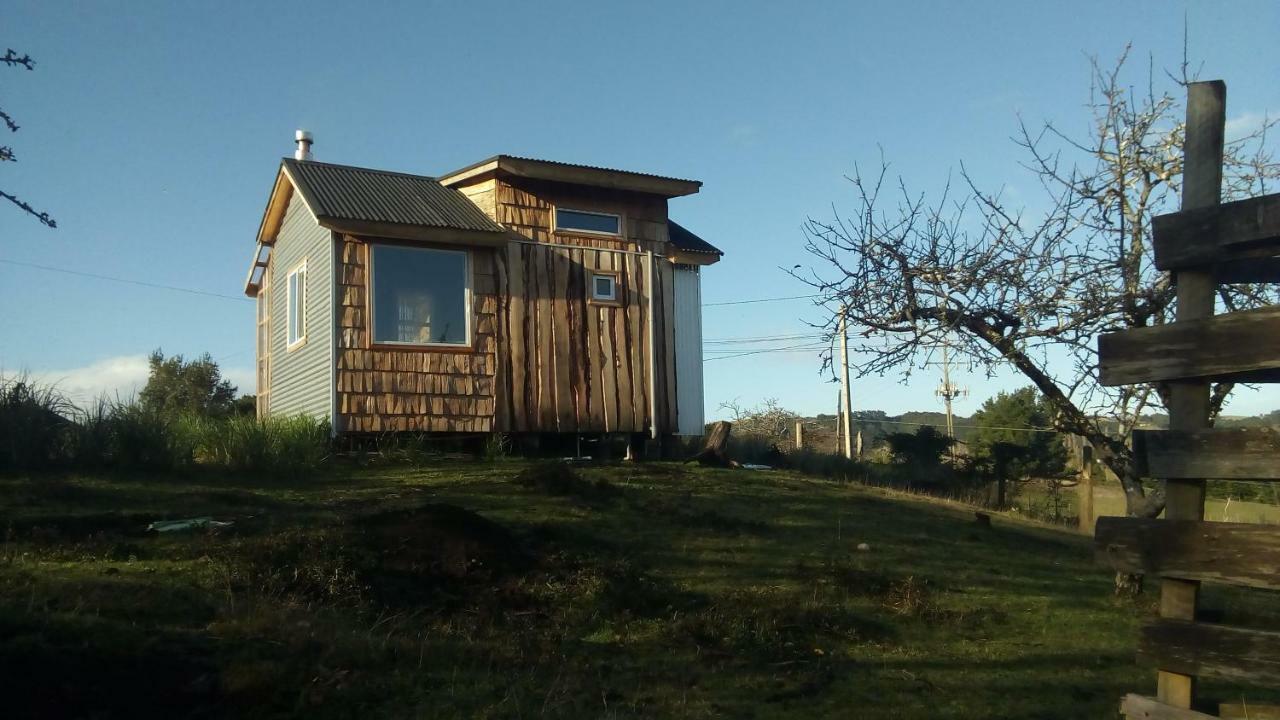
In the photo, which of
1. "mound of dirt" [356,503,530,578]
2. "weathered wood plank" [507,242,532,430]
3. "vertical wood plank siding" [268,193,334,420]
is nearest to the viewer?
"mound of dirt" [356,503,530,578]

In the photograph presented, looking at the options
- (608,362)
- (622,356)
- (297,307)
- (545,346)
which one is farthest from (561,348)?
(297,307)

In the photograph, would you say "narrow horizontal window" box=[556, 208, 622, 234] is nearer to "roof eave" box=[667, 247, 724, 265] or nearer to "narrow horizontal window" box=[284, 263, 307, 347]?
"roof eave" box=[667, 247, 724, 265]

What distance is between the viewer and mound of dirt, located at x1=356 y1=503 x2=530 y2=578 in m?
7.29

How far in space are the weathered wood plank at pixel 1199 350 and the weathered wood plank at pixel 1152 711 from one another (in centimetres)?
151

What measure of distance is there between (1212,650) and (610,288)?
12.9m

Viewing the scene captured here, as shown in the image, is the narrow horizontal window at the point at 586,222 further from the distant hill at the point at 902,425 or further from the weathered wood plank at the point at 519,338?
the distant hill at the point at 902,425

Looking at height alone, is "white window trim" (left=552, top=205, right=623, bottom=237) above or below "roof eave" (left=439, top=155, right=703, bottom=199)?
below

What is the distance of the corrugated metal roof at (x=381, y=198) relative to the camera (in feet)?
48.8

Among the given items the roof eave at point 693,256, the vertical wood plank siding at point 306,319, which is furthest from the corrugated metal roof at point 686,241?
the vertical wood plank siding at point 306,319

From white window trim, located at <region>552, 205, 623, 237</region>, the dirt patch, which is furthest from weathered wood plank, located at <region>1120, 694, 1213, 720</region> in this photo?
white window trim, located at <region>552, 205, 623, 237</region>

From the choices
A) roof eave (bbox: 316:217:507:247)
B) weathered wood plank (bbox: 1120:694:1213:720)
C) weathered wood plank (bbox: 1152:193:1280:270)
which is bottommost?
weathered wood plank (bbox: 1120:694:1213:720)

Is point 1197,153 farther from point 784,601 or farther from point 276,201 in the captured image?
point 276,201

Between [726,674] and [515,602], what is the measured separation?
5.40 feet

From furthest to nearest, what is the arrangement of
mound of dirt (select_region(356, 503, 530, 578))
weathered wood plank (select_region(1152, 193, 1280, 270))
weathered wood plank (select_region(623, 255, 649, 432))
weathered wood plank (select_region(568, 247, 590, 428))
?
1. weathered wood plank (select_region(623, 255, 649, 432))
2. weathered wood plank (select_region(568, 247, 590, 428))
3. mound of dirt (select_region(356, 503, 530, 578))
4. weathered wood plank (select_region(1152, 193, 1280, 270))
